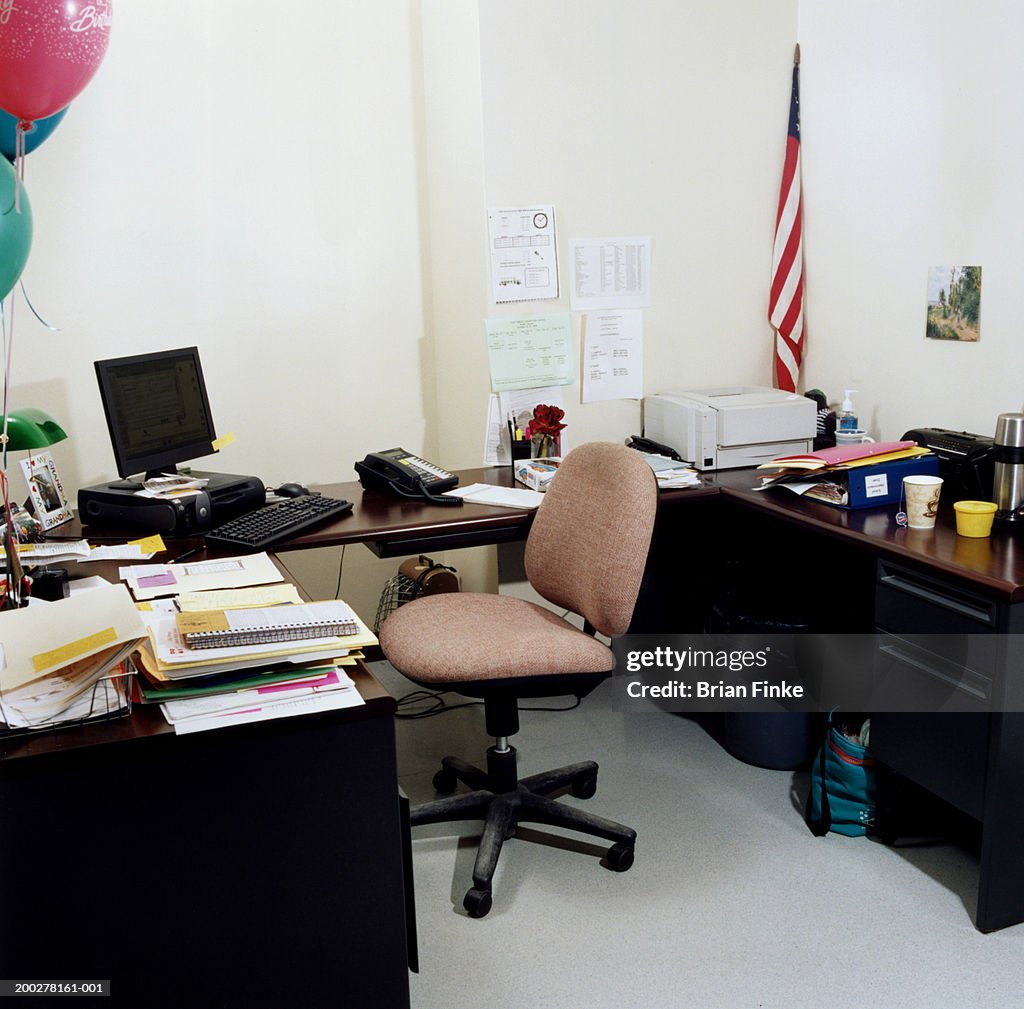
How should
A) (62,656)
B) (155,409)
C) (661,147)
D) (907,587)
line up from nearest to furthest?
(62,656), (907,587), (155,409), (661,147)

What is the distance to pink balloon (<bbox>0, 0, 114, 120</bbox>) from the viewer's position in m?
2.03

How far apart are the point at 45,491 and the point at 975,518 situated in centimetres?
224

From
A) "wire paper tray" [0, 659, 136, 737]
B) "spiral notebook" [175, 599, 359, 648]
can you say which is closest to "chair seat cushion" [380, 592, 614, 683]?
"spiral notebook" [175, 599, 359, 648]

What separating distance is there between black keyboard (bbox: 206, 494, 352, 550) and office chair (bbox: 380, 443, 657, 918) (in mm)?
324

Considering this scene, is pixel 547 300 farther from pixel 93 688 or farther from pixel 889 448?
pixel 93 688

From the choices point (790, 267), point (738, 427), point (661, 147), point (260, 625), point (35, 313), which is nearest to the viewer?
point (260, 625)

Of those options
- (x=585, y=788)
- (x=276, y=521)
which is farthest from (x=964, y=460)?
(x=276, y=521)

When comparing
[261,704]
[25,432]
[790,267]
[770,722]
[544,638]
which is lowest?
[770,722]

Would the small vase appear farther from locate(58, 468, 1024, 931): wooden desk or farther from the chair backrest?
the chair backrest

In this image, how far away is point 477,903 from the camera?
2291 mm

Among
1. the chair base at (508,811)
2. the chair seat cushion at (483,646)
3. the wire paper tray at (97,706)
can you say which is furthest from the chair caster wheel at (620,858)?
the wire paper tray at (97,706)

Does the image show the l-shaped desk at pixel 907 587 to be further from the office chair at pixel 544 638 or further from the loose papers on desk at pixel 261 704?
the loose papers on desk at pixel 261 704

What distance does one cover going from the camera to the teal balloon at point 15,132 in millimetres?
2537

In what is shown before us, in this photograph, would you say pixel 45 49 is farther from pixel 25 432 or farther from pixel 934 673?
pixel 934 673
